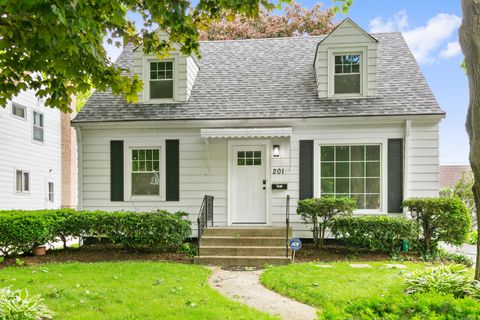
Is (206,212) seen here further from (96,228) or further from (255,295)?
(255,295)

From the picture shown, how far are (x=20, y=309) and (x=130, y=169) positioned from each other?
6.54 m

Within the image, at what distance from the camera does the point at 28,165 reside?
50.5 feet

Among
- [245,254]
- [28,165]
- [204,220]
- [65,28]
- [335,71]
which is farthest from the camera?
[28,165]

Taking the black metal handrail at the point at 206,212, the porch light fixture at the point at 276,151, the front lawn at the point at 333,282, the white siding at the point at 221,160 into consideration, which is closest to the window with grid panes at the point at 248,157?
the white siding at the point at 221,160

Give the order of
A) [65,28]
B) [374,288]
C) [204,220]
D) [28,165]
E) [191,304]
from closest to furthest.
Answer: [65,28], [191,304], [374,288], [204,220], [28,165]

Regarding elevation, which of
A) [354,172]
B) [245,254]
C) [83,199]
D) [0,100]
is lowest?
[245,254]

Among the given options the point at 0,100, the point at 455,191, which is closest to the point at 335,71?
the point at 0,100

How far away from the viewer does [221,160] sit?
1025cm

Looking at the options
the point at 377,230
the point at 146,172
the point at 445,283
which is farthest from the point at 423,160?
the point at 146,172

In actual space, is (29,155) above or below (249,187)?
above

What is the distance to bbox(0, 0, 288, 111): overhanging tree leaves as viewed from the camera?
4.09m

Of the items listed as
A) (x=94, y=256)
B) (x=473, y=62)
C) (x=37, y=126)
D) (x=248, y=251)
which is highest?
(x=37, y=126)

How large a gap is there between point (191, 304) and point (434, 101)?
8.06m

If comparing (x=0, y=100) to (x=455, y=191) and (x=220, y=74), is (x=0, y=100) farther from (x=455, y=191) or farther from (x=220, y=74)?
(x=455, y=191)
